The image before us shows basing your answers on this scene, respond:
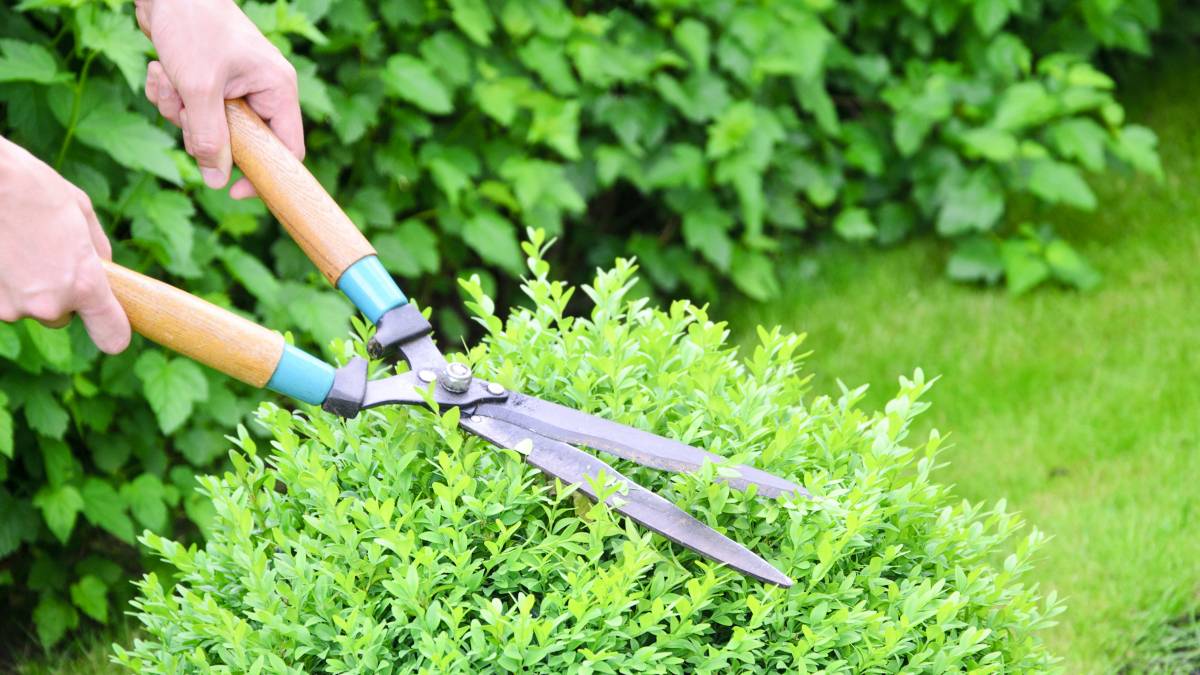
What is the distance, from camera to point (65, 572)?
3.21 metres

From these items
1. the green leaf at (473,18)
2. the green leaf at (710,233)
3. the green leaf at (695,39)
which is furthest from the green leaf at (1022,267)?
the green leaf at (473,18)

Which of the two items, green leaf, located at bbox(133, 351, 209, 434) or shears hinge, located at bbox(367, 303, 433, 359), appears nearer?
shears hinge, located at bbox(367, 303, 433, 359)

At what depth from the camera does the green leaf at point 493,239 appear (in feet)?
12.0

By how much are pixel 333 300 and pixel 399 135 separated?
0.60 m

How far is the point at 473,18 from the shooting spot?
3586 millimetres

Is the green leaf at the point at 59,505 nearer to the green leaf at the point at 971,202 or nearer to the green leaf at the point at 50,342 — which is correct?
the green leaf at the point at 50,342

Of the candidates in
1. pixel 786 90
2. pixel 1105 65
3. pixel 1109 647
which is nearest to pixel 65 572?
pixel 1109 647

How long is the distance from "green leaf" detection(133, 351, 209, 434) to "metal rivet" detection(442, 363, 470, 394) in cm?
130

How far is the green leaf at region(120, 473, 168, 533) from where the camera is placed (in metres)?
3.01

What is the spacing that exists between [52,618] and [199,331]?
5.72ft

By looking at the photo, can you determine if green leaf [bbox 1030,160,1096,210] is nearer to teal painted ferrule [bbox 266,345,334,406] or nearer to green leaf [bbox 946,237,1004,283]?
green leaf [bbox 946,237,1004,283]

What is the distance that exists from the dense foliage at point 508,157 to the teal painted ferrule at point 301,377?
118 cm

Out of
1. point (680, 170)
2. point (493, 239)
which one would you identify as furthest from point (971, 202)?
point (493, 239)

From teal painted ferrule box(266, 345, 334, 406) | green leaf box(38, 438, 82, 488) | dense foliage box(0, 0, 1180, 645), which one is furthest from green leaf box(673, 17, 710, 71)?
teal painted ferrule box(266, 345, 334, 406)
